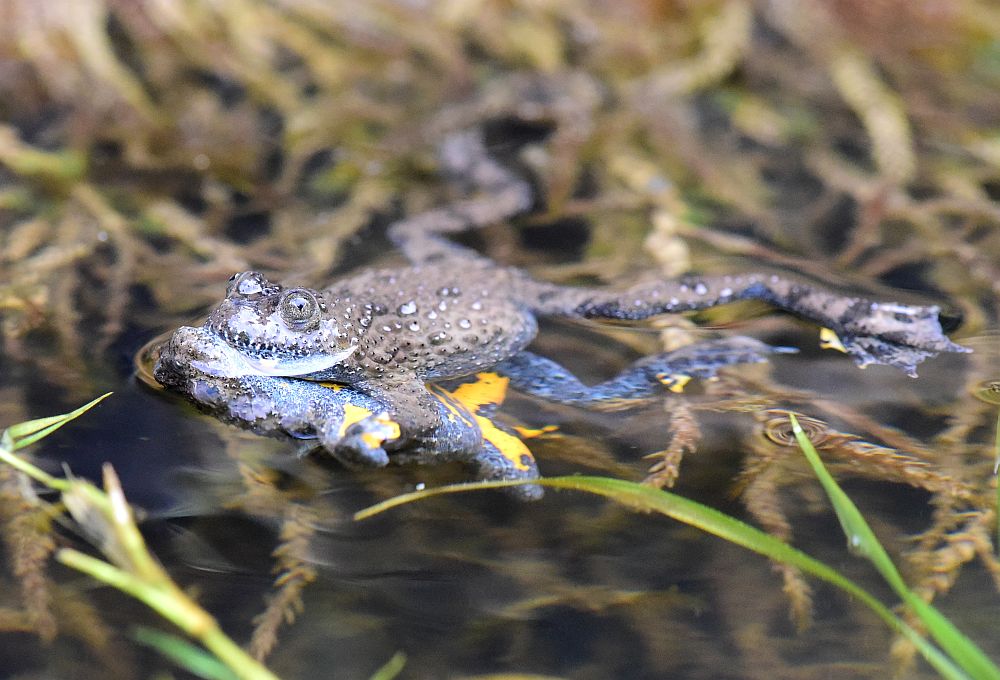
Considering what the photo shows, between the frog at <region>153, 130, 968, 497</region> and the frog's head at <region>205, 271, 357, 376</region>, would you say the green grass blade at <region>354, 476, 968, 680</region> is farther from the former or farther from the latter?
the frog's head at <region>205, 271, 357, 376</region>

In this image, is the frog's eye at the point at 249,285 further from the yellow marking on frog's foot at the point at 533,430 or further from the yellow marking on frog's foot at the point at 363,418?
the yellow marking on frog's foot at the point at 533,430

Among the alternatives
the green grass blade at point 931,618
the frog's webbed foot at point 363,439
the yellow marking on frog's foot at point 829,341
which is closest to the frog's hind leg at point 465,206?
the frog's webbed foot at point 363,439

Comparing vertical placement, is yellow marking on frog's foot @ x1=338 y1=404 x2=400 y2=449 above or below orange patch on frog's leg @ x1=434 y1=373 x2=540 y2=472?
above

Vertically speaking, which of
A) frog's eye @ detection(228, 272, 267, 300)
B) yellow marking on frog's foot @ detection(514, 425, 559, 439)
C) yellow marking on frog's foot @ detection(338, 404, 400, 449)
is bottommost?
yellow marking on frog's foot @ detection(514, 425, 559, 439)

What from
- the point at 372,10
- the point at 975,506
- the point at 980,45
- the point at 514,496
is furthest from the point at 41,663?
the point at 980,45

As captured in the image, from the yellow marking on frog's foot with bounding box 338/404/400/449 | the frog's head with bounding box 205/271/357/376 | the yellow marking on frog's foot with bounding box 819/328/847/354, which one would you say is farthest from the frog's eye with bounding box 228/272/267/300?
the yellow marking on frog's foot with bounding box 819/328/847/354

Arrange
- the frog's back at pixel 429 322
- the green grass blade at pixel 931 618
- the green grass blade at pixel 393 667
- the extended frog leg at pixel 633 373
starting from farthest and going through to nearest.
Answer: the extended frog leg at pixel 633 373 < the frog's back at pixel 429 322 < the green grass blade at pixel 393 667 < the green grass blade at pixel 931 618

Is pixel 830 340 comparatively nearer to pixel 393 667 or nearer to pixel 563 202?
pixel 563 202
